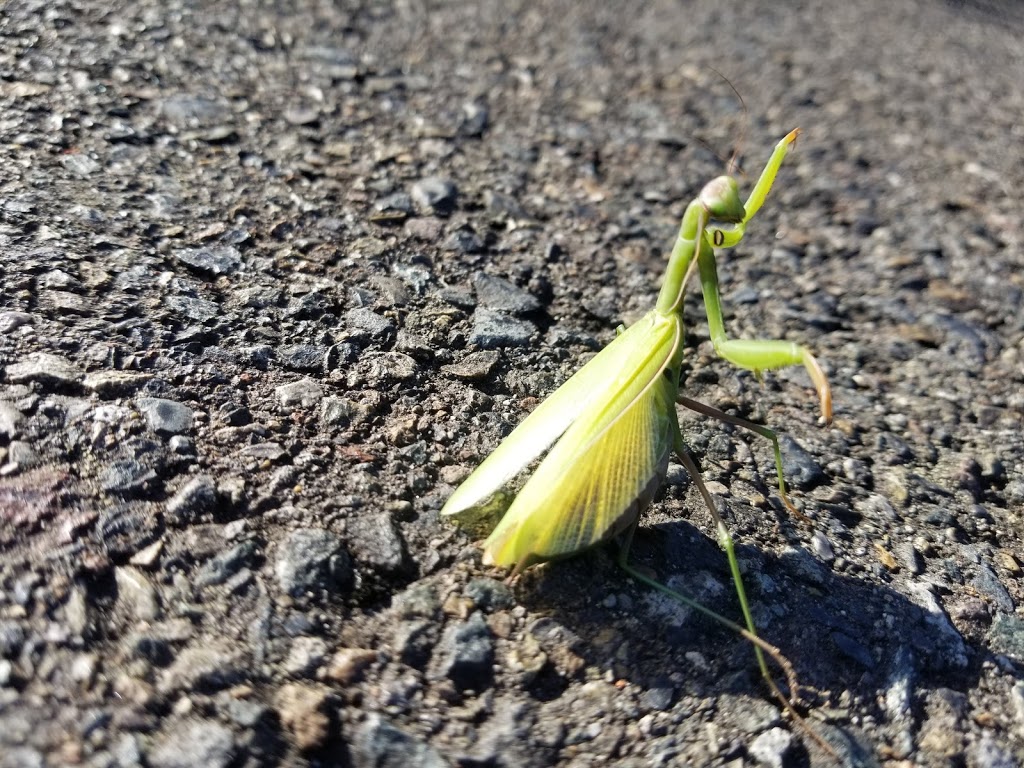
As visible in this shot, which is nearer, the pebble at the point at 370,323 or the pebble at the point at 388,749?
the pebble at the point at 388,749

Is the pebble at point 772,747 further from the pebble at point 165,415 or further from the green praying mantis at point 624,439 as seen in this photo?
the pebble at point 165,415

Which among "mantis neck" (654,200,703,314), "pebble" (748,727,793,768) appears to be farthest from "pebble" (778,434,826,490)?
"pebble" (748,727,793,768)

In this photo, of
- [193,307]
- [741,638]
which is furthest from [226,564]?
[741,638]

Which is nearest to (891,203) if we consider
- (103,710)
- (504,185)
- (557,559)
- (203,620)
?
(504,185)

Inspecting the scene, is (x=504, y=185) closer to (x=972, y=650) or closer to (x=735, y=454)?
(x=735, y=454)

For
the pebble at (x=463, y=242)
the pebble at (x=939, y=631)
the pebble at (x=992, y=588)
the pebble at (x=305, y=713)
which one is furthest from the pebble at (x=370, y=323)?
the pebble at (x=992, y=588)

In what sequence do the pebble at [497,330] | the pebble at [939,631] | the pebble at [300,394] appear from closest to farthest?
the pebble at [939,631] < the pebble at [300,394] < the pebble at [497,330]
